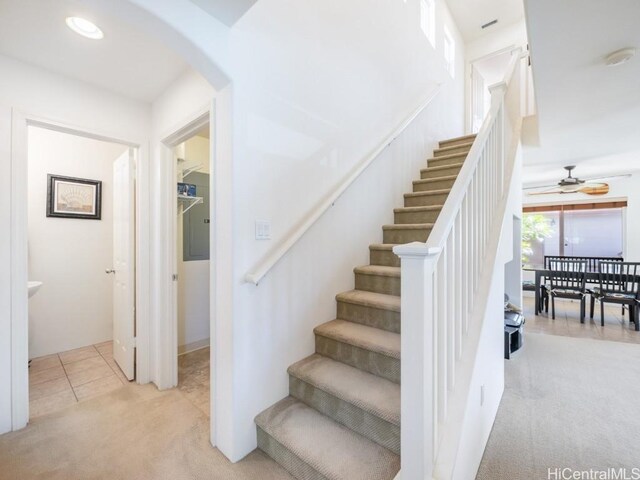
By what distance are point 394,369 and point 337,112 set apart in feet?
6.09

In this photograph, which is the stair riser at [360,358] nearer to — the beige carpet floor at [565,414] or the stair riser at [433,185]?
the beige carpet floor at [565,414]

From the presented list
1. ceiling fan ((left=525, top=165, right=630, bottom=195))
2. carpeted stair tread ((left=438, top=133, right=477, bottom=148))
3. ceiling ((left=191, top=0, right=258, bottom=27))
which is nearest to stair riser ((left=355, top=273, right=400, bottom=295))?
ceiling ((left=191, top=0, right=258, bottom=27))

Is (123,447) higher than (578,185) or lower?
lower

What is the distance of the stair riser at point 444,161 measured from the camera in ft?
11.1

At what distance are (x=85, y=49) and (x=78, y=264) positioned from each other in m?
2.44

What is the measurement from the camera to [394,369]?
1.63 meters

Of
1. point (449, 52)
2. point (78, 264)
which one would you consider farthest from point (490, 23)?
point (78, 264)

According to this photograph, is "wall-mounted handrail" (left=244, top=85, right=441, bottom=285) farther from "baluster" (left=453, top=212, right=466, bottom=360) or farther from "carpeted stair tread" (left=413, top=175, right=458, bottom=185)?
"baluster" (left=453, top=212, right=466, bottom=360)

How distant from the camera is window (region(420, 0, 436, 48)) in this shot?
372 cm

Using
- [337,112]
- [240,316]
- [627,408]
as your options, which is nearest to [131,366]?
[240,316]

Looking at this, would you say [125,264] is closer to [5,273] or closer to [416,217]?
[5,273]

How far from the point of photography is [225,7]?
1382 millimetres

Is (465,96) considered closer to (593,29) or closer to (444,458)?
(593,29)

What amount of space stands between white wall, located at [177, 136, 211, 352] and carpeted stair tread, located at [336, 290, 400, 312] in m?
1.80
